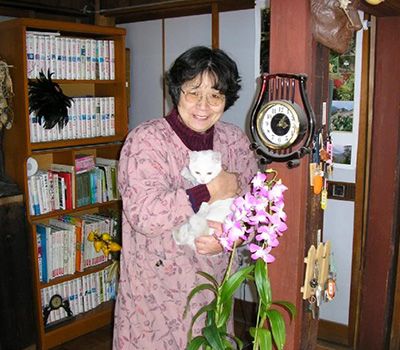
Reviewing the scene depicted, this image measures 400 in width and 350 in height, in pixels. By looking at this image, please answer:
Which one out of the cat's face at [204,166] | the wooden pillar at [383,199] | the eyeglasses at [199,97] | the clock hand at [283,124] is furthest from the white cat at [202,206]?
the wooden pillar at [383,199]

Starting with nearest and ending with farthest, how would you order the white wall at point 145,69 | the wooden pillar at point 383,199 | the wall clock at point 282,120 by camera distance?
the wall clock at point 282,120 → the wooden pillar at point 383,199 → the white wall at point 145,69

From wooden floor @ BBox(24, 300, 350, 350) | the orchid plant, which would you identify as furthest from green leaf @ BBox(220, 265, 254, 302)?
wooden floor @ BBox(24, 300, 350, 350)

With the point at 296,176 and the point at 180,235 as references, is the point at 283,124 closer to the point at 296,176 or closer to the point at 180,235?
the point at 296,176

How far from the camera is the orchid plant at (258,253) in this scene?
1.17 m

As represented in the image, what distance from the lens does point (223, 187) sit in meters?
1.44

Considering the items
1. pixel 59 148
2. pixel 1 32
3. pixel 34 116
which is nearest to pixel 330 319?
pixel 59 148

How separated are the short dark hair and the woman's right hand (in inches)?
10.2

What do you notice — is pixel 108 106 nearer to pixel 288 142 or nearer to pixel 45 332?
pixel 45 332

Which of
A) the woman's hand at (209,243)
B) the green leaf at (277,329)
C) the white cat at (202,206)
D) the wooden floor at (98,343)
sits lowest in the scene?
the wooden floor at (98,343)

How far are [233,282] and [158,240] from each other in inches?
13.4

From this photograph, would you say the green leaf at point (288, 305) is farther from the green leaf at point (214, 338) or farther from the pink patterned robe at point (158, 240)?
the pink patterned robe at point (158, 240)

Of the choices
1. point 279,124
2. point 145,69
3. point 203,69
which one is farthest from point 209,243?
point 145,69

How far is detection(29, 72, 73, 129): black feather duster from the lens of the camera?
2561 mm

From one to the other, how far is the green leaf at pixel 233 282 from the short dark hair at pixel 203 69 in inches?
21.7
